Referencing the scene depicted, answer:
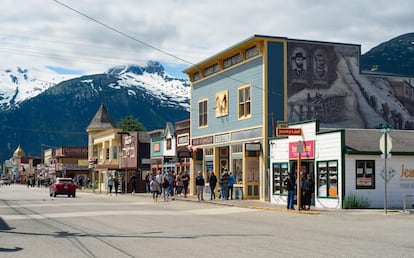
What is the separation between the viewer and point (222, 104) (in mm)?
41219

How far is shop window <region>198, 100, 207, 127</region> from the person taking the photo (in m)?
44.8

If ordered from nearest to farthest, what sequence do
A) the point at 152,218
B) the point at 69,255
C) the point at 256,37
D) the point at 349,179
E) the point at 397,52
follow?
the point at 69,255 < the point at 152,218 < the point at 349,179 < the point at 256,37 < the point at 397,52

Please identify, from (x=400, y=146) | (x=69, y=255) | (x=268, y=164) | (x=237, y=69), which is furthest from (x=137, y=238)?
(x=237, y=69)

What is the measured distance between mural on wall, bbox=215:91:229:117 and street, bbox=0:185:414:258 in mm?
17118

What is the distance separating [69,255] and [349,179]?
56.5 feet

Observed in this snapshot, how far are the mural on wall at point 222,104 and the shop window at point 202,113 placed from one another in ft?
8.74

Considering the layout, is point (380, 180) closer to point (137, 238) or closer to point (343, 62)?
point (343, 62)

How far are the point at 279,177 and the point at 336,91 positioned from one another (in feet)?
23.2

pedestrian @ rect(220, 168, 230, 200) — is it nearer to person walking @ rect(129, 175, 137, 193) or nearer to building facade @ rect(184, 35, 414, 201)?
building facade @ rect(184, 35, 414, 201)

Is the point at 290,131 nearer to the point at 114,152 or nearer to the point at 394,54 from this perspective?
the point at 114,152

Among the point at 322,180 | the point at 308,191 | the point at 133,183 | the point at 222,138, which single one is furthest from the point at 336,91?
the point at 133,183

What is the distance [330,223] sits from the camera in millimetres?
20594

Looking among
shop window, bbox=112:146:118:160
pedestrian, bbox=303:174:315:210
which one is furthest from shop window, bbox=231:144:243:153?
shop window, bbox=112:146:118:160

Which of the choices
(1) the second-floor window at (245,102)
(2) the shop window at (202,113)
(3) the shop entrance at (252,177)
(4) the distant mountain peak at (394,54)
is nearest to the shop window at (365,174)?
(3) the shop entrance at (252,177)
